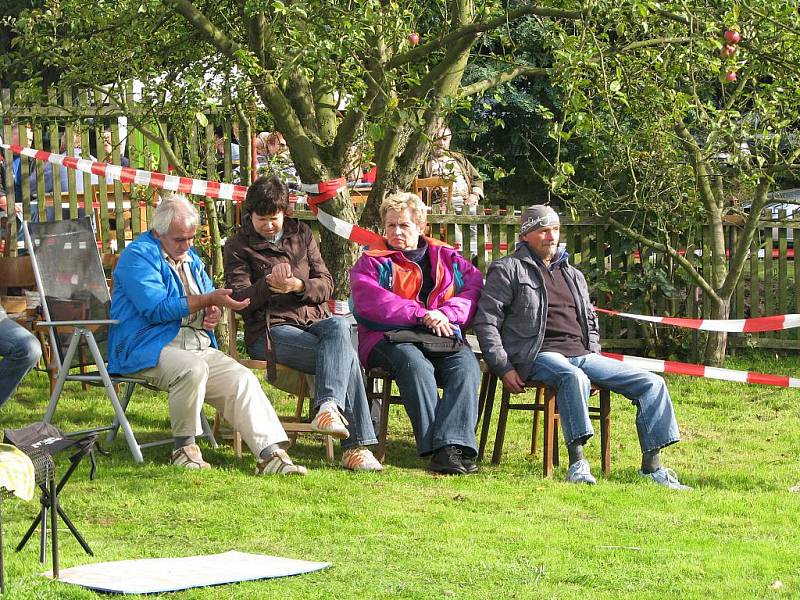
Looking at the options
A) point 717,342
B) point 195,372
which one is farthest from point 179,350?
point 717,342

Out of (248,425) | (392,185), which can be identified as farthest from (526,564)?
(392,185)

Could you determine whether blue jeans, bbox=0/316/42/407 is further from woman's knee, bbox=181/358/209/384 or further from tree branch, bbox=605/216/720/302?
tree branch, bbox=605/216/720/302

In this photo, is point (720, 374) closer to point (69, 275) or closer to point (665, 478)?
point (665, 478)

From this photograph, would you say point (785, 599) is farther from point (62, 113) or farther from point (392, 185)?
point (62, 113)

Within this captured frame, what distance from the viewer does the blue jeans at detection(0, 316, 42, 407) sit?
7305mm

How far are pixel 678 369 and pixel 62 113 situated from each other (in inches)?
203

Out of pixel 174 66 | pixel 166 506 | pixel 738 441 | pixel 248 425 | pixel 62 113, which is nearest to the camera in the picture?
pixel 166 506

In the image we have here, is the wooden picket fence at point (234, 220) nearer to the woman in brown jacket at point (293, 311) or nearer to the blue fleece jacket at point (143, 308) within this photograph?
the woman in brown jacket at point (293, 311)

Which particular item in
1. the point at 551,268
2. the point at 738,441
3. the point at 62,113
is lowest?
the point at 738,441

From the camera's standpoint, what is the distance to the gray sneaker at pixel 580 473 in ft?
22.1

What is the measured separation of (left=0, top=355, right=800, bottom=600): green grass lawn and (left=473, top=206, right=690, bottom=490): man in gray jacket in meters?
0.29

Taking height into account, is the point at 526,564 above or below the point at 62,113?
below

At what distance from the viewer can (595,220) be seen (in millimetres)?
11148

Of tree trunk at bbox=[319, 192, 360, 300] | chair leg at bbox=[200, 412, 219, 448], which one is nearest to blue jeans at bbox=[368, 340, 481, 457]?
chair leg at bbox=[200, 412, 219, 448]
